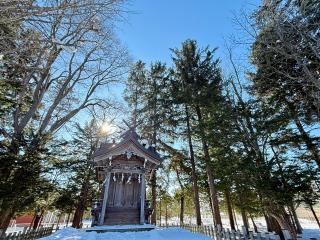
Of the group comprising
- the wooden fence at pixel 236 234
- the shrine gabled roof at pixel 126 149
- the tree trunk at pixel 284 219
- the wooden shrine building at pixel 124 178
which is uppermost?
the shrine gabled roof at pixel 126 149

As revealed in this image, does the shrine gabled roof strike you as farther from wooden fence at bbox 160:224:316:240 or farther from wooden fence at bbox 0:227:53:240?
wooden fence at bbox 0:227:53:240

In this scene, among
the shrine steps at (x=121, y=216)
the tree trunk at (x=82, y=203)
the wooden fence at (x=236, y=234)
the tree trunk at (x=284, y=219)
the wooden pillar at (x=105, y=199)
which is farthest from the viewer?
the tree trunk at (x=82, y=203)

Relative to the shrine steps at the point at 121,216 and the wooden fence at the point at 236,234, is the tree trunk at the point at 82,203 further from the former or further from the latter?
the wooden fence at the point at 236,234

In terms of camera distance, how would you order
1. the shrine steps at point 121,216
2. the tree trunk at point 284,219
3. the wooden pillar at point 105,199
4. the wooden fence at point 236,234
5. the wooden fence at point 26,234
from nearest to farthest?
the wooden fence at point 236,234 → the wooden fence at point 26,234 → the wooden pillar at point 105,199 → the shrine steps at point 121,216 → the tree trunk at point 284,219

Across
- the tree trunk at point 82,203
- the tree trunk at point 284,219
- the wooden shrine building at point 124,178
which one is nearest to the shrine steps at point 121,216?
the wooden shrine building at point 124,178

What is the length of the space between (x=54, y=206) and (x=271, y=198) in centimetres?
1615

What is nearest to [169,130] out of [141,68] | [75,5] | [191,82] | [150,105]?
[150,105]

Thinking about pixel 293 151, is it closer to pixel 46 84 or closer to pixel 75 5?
pixel 75 5

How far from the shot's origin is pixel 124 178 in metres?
9.57

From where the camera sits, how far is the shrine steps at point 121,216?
8.59m

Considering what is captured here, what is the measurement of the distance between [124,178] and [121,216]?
1.62 m

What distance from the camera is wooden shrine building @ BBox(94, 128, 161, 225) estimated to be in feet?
28.8

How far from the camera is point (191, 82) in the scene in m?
16.9

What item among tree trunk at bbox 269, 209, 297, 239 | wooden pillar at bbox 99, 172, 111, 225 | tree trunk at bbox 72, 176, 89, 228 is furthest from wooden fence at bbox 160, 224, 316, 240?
tree trunk at bbox 72, 176, 89, 228
